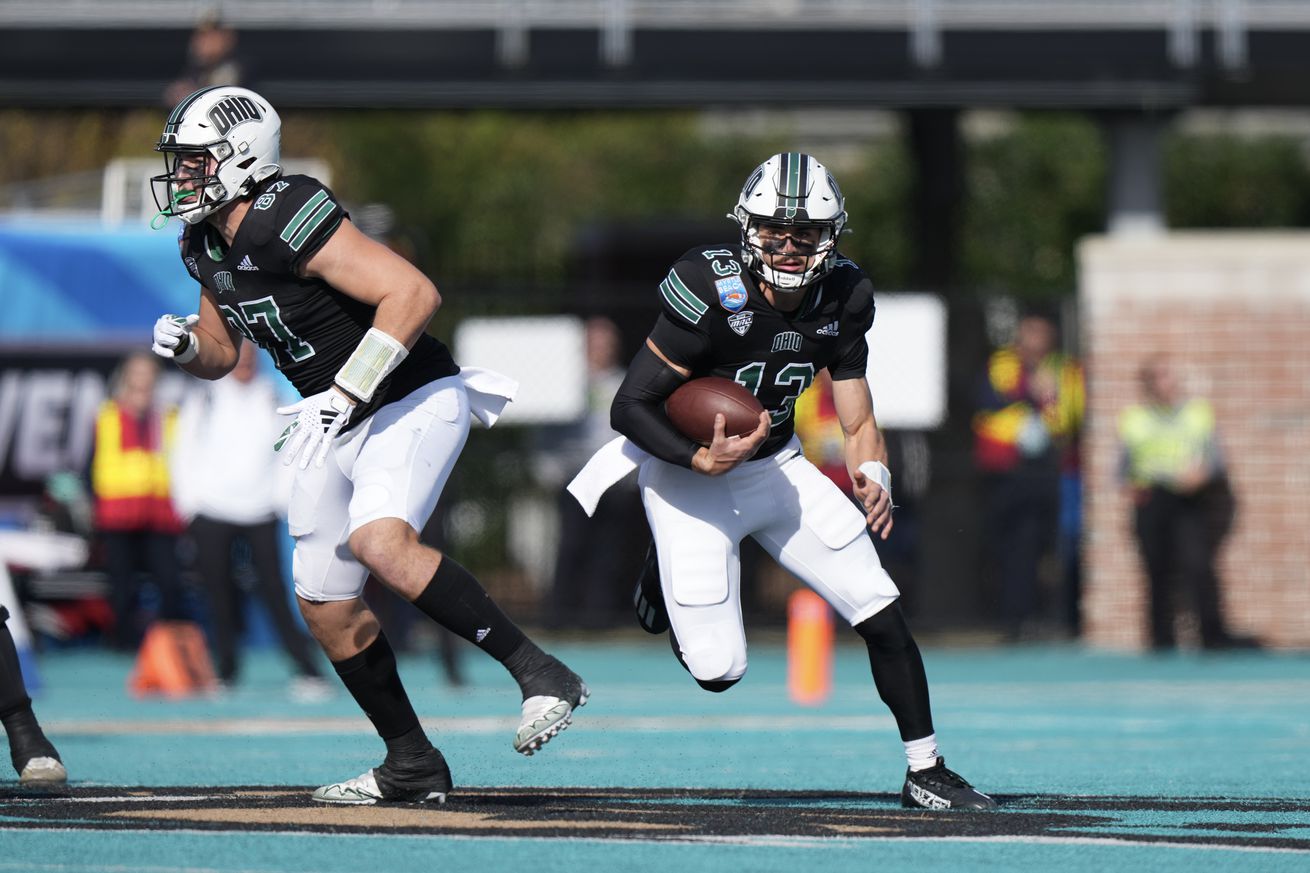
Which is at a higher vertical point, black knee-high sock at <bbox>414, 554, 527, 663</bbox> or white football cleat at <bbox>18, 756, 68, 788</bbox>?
black knee-high sock at <bbox>414, 554, 527, 663</bbox>

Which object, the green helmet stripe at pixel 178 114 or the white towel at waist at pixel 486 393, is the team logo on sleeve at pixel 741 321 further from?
the green helmet stripe at pixel 178 114

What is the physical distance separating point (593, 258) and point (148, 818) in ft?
44.0

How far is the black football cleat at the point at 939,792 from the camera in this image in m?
6.62

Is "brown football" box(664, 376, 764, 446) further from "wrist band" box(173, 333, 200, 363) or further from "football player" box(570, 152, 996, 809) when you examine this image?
"wrist band" box(173, 333, 200, 363)

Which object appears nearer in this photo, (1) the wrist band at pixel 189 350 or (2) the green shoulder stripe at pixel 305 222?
(2) the green shoulder stripe at pixel 305 222

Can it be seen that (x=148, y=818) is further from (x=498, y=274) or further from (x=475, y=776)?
(x=498, y=274)

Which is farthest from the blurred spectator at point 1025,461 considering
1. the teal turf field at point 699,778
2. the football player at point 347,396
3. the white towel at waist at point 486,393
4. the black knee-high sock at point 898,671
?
the football player at point 347,396

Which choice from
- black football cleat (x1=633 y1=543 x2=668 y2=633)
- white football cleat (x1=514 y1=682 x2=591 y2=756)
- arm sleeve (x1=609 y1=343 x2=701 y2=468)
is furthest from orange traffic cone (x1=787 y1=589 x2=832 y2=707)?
white football cleat (x1=514 y1=682 x2=591 y2=756)

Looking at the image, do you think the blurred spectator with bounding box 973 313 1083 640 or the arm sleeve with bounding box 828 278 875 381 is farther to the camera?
the blurred spectator with bounding box 973 313 1083 640

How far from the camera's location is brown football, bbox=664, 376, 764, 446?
21.9 feet

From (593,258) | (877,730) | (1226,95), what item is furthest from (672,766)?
(593,258)

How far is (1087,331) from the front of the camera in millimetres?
16281

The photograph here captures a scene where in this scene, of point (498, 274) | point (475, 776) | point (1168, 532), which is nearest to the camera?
point (475, 776)

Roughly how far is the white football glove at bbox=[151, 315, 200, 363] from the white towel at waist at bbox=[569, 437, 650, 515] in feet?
4.06
